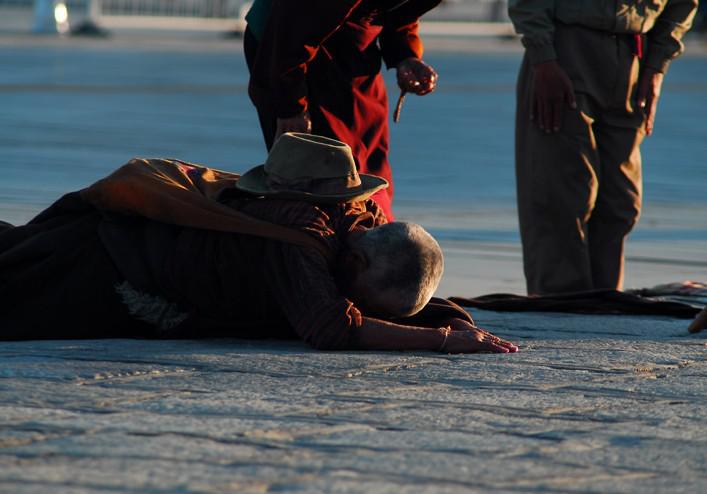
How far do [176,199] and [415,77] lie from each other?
1176 mm

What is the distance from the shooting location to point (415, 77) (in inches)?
210

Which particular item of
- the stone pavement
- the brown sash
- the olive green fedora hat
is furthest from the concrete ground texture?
the olive green fedora hat

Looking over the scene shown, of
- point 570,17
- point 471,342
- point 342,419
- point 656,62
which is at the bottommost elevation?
point 342,419

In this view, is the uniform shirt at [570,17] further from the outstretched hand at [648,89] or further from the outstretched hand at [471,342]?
the outstretched hand at [471,342]

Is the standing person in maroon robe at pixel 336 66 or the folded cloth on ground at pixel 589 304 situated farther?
the folded cloth on ground at pixel 589 304

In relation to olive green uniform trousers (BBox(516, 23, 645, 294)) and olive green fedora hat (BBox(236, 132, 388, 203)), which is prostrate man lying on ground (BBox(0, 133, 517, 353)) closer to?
olive green fedora hat (BBox(236, 132, 388, 203))

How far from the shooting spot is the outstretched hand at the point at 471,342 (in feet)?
14.4

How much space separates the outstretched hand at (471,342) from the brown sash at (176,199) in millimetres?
419

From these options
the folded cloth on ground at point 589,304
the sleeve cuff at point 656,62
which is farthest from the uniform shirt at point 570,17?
the folded cloth on ground at point 589,304

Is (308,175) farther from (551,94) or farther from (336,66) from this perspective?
(551,94)

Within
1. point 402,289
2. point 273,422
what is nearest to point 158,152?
point 402,289

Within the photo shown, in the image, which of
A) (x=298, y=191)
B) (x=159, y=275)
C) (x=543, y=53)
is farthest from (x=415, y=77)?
(x=159, y=275)

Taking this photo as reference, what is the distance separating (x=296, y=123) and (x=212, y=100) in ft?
38.6

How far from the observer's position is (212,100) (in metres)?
16.7
